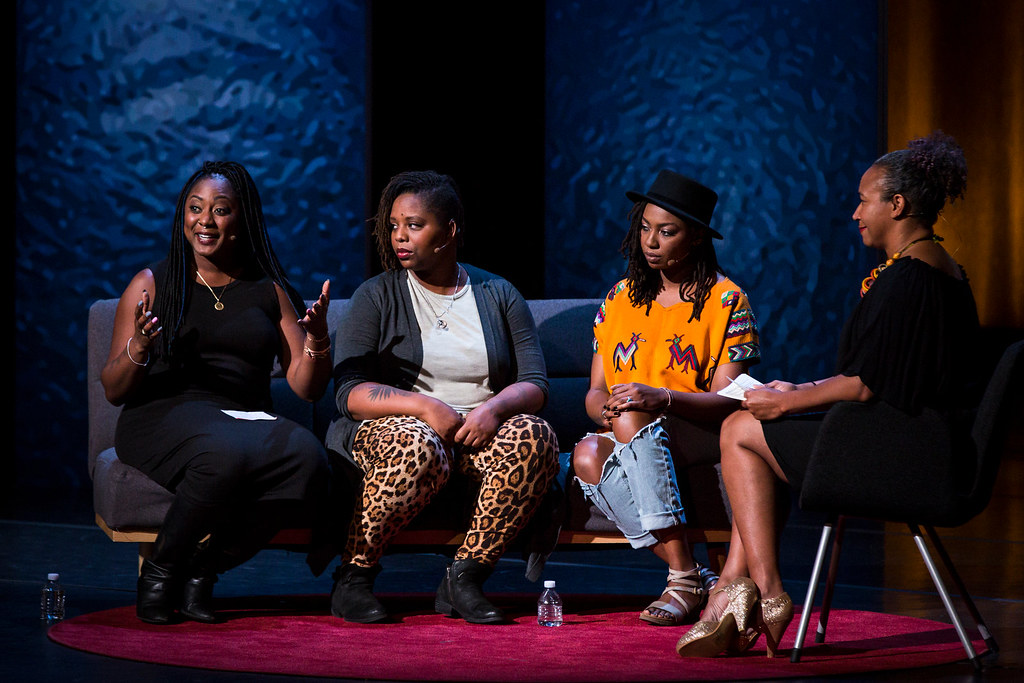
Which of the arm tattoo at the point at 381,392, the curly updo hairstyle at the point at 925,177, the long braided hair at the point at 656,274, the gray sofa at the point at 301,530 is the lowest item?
the gray sofa at the point at 301,530

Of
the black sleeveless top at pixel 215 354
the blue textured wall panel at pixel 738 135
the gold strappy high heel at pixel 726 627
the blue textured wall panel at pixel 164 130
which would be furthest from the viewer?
the blue textured wall panel at pixel 738 135

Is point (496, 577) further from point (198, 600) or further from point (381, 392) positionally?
point (198, 600)

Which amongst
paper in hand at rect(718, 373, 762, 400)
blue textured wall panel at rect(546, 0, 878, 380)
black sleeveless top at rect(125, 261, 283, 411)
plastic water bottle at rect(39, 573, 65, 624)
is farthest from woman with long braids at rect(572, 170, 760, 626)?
blue textured wall panel at rect(546, 0, 878, 380)

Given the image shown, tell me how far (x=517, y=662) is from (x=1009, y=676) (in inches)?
40.8

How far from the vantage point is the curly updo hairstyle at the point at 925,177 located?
2.98 meters

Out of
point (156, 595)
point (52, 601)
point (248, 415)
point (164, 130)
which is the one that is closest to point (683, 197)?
point (248, 415)

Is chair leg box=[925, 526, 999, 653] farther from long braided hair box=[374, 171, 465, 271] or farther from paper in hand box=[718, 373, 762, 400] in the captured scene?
long braided hair box=[374, 171, 465, 271]

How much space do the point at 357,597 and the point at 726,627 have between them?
1.03m

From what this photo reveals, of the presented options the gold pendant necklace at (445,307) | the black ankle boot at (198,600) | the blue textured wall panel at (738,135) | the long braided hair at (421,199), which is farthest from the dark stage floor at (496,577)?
the blue textured wall panel at (738,135)

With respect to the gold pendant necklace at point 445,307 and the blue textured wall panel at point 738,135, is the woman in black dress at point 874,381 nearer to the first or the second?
the gold pendant necklace at point 445,307

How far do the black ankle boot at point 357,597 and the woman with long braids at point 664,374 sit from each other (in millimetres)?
619

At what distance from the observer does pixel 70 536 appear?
5.35 m

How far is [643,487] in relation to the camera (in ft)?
11.0

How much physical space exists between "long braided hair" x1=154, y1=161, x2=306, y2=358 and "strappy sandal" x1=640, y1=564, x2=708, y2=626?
50.5 inches
